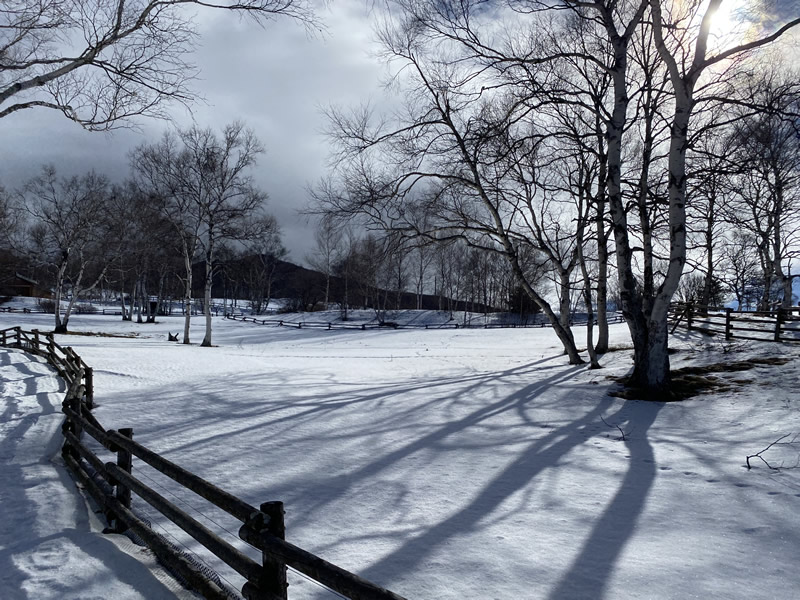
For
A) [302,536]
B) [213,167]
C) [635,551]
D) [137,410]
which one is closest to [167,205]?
[213,167]

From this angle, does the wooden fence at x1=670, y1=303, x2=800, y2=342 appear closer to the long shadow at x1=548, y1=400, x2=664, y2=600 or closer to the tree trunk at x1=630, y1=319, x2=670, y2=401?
the tree trunk at x1=630, y1=319, x2=670, y2=401

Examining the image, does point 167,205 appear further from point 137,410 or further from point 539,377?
point 539,377

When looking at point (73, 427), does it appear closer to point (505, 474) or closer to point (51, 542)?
point (51, 542)

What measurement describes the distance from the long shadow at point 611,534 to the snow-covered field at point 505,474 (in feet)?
0.06

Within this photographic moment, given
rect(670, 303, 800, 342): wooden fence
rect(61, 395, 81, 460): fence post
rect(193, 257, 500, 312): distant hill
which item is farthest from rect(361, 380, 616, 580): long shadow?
rect(193, 257, 500, 312): distant hill

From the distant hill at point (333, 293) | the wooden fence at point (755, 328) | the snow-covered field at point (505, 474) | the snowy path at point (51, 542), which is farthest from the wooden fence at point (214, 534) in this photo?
the distant hill at point (333, 293)

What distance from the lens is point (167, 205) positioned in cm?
2784

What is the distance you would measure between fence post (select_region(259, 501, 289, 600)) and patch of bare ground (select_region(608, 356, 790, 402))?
31.8ft

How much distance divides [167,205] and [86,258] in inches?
433

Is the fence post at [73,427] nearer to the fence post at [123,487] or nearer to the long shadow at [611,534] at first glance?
the fence post at [123,487]

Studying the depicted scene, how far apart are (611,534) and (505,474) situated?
1916mm

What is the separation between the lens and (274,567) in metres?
2.97

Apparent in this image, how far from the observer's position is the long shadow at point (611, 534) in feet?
12.2

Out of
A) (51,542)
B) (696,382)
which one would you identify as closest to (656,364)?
(696,382)
